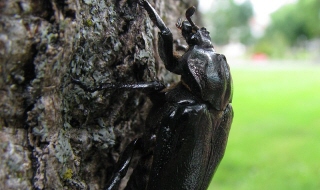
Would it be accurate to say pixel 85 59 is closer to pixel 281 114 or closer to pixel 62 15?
pixel 62 15

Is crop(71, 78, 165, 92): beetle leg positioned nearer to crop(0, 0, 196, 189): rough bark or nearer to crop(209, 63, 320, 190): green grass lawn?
crop(0, 0, 196, 189): rough bark

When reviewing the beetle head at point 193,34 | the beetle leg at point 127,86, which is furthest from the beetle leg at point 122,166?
the beetle head at point 193,34

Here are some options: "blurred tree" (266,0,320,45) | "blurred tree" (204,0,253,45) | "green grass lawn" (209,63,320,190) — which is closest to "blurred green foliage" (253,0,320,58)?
"blurred tree" (266,0,320,45)

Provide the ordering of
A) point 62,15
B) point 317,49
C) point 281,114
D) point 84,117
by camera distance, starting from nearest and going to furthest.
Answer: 1. point 62,15
2. point 84,117
3. point 281,114
4. point 317,49

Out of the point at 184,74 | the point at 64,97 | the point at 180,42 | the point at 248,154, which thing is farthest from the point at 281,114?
the point at 64,97

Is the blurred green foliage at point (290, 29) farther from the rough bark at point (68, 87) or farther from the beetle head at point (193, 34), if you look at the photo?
the rough bark at point (68, 87)
